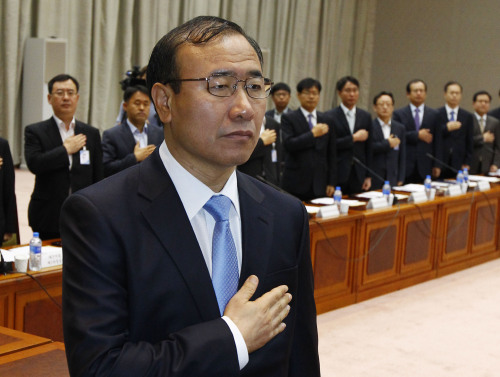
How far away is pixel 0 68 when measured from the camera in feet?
31.8

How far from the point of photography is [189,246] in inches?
49.9

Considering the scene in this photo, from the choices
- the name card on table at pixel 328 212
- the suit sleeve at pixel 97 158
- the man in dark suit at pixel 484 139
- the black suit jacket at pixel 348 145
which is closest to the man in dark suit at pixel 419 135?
the man in dark suit at pixel 484 139

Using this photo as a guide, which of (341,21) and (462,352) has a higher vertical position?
(341,21)

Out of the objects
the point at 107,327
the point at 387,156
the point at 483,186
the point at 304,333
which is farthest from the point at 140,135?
the point at 107,327

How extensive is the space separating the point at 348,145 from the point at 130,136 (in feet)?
7.53

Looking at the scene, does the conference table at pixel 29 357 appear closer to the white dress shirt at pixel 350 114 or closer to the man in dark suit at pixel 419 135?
the white dress shirt at pixel 350 114

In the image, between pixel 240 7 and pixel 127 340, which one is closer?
pixel 127 340

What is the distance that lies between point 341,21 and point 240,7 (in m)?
2.73

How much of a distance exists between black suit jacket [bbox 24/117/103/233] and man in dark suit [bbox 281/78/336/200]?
7.02 feet

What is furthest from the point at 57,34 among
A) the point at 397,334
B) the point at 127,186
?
the point at 127,186

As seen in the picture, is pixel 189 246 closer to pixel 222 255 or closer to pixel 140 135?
pixel 222 255

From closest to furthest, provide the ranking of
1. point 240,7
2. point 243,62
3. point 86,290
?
point 86,290, point 243,62, point 240,7

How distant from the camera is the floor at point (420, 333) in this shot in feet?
13.7

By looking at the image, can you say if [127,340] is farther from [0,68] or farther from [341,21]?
[341,21]
